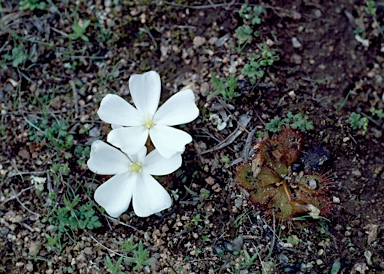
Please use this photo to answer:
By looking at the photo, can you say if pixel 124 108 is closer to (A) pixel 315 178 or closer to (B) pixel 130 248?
(B) pixel 130 248

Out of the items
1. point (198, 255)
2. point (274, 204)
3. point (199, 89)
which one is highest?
point (199, 89)

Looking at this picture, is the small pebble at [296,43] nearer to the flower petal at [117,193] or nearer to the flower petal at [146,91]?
the flower petal at [146,91]

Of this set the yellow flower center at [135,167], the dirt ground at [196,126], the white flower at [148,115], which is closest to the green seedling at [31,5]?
the dirt ground at [196,126]

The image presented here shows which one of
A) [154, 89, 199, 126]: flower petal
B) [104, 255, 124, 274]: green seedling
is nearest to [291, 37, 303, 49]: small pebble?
[154, 89, 199, 126]: flower petal

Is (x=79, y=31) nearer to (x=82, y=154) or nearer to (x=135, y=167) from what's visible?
(x=82, y=154)

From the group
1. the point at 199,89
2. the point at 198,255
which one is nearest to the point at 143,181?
the point at 198,255
